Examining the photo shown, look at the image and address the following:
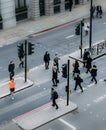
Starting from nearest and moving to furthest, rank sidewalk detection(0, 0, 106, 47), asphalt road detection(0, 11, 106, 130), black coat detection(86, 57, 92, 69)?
asphalt road detection(0, 11, 106, 130)
black coat detection(86, 57, 92, 69)
sidewalk detection(0, 0, 106, 47)

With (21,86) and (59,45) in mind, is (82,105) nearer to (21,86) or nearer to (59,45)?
(21,86)

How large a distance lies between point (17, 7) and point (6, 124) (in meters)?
21.2

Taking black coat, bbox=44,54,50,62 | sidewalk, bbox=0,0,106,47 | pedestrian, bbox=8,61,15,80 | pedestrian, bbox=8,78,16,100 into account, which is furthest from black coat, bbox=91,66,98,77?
sidewalk, bbox=0,0,106,47

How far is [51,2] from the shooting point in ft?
166

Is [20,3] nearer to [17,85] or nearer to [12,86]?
[17,85]

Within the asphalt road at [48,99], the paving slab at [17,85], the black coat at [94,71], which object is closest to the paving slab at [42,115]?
the asphalt road at [48,99]

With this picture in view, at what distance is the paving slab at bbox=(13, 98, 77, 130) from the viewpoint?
96.3ft

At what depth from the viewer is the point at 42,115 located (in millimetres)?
30344

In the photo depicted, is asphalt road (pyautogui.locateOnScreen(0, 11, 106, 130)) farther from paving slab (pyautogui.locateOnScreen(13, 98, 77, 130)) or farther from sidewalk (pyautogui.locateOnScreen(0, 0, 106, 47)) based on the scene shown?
sidewalk (pyautogui.locateOnScreen(0, 0, 106, 47))

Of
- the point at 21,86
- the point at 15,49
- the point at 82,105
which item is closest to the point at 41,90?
the point at 21,86

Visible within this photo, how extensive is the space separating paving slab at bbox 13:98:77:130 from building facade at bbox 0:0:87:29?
17142mm

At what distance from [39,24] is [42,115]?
19448 millimetres

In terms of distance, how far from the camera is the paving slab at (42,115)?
29.3 m

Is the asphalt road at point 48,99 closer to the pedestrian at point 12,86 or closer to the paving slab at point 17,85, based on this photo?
the paving slab at point 17,85
